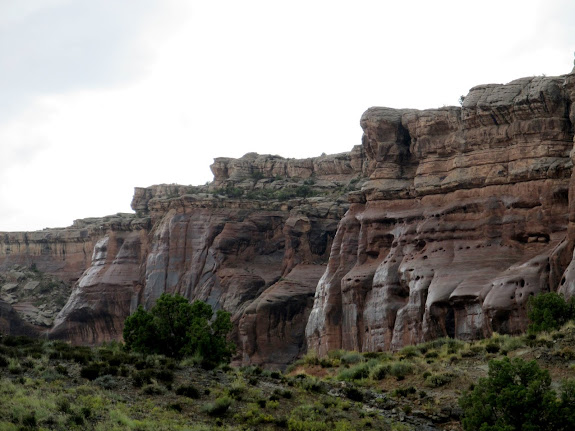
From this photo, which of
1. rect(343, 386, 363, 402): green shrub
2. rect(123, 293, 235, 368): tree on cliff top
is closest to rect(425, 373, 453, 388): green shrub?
rect(343, 386, 363, 402): green shrub

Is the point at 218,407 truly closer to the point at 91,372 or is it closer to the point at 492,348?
the point at 91,372

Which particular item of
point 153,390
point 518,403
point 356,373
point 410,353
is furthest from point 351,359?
point 518,403

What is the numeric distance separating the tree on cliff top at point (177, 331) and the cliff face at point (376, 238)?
16.6m

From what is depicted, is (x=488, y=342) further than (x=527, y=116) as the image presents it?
No

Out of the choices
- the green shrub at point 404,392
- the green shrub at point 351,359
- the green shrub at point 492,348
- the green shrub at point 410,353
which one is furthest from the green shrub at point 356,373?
the green shrub at point 492,348

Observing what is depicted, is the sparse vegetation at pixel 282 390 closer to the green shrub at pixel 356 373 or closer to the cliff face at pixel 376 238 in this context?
the green shrub at pixel 356 373

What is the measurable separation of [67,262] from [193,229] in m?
35.1

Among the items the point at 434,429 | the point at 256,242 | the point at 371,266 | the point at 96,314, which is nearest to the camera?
the point at 434,429

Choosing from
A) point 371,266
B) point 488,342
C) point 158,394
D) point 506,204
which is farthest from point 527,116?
point 158,394

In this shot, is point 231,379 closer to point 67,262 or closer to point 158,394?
point 158,394

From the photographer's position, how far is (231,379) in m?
45.2

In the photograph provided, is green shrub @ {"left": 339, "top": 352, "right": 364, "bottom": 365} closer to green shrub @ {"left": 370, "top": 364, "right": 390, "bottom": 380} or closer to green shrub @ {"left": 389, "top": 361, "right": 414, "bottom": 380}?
green shrub @ {"left": 370, "top": 364, "right": 390, "bottom": 380}

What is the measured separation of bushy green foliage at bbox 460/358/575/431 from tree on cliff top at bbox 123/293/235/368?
22.1 metres

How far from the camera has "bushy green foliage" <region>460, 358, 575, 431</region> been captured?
111 ft
